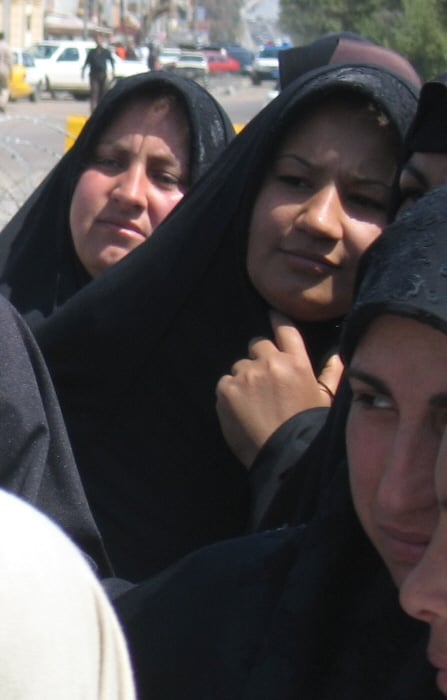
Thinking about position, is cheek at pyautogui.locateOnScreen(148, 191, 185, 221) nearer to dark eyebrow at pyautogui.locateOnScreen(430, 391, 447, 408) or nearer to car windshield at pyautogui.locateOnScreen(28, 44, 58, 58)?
dark eyebrow at pyautogui.locateOnScreen(430, 391, 447, 408)

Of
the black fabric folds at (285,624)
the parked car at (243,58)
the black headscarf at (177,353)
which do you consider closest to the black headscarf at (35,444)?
the black fabric folds at (285,624)

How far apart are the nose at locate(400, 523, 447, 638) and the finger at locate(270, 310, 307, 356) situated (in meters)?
0.92

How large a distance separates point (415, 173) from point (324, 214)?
268 millimetres

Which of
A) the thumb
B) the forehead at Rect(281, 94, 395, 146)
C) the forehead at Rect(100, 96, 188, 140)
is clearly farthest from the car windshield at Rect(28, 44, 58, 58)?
the thumb

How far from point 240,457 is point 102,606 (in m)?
1.14

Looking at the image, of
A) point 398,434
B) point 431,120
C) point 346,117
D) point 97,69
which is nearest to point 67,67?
point 97,69

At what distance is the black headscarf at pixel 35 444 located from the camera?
1.80 m

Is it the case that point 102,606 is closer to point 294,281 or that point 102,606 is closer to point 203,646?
point 203,646

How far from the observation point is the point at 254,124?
2.41 meters

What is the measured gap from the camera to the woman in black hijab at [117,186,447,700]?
4.49 ft

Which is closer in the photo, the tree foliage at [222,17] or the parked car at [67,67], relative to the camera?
the parked car at [67,67]

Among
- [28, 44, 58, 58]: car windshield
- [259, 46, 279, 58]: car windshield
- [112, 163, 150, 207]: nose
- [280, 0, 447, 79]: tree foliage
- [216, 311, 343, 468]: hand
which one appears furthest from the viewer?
[259, 46, 279, 58]: car windshield

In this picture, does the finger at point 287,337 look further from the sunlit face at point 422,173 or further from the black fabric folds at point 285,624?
the black fabric folds at point 285,624

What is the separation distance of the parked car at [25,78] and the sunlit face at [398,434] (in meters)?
26.7
